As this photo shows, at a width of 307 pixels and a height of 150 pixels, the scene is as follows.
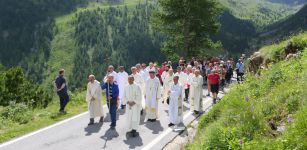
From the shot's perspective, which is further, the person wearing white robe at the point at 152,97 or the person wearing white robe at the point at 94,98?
the person wearing white robe at the point at 152,97

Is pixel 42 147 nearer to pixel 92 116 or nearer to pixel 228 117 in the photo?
pixel 92 116

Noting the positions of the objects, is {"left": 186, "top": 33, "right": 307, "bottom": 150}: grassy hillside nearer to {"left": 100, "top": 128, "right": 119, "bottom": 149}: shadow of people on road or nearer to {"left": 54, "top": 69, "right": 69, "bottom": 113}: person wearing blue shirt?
{"left": 100, "top": 128, "right": 119, "bottom": 149}: shadow of people on road

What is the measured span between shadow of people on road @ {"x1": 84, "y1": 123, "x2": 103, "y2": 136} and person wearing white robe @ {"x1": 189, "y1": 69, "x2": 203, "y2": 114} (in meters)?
5.01

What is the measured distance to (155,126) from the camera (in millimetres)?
16016

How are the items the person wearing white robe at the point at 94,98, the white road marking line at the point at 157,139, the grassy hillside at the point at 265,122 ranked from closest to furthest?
1. the grassy hillside at the point at 265,122
2. the white road marking line at the point at 157,139
3. the person wearing white robe at the point at 94,98

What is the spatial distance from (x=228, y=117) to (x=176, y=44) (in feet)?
117

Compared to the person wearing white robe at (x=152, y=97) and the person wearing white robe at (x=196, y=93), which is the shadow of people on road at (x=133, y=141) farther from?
the person wearing white robe at (x=196, y=93)

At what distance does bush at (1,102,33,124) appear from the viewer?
17.0 meters

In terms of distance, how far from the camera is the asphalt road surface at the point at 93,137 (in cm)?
1303

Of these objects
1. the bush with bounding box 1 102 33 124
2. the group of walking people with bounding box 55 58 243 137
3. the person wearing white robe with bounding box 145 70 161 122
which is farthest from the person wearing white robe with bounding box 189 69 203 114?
the bush with bounding box 1 102 33 124

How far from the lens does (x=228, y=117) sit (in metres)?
9.59

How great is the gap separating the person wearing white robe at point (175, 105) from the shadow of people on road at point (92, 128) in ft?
9.47

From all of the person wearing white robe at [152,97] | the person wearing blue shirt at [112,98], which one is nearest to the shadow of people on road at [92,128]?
the person wearing blue shirt at [112,98]

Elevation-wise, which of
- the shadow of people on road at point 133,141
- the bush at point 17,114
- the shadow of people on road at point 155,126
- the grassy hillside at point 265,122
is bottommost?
the shadow of people on road at point 155,126
